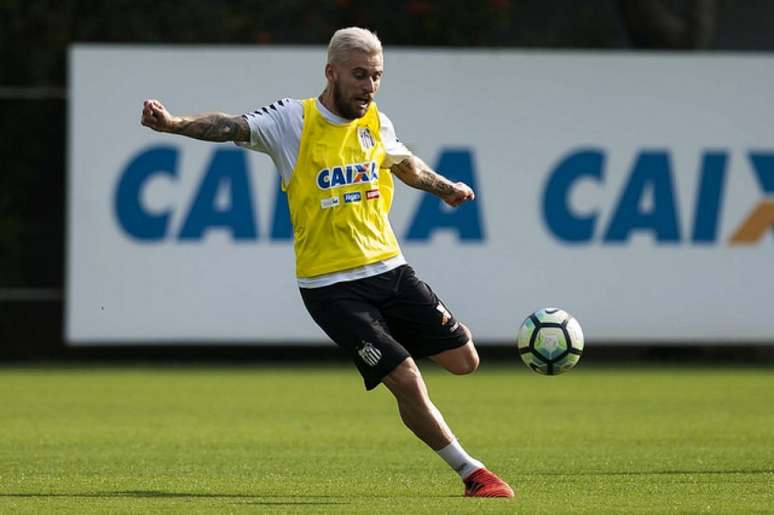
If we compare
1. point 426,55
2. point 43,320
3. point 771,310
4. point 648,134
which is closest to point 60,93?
point 43,320

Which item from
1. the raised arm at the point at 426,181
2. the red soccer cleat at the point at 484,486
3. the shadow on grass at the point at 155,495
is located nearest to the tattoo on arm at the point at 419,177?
the raised arm at the point at 426,181

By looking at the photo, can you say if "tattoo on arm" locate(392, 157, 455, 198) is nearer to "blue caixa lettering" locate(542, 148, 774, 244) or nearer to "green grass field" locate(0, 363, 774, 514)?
"green grass field" locate(0, 363, 774, 514)

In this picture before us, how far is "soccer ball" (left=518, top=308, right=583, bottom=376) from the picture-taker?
9328mm

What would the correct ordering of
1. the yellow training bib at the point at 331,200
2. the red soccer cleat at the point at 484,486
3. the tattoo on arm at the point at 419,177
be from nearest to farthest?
the red soccer cleat at the point at 484,486, the yellow training bib at the point at 331,200, the tattoo on arm at the point at 419,177

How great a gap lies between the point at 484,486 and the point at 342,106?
6.76ft

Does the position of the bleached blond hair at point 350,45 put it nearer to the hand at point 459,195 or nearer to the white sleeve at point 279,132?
the white sleeve at point 279,132

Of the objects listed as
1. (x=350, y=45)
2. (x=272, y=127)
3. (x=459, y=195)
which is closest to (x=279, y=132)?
(x=272, y=127)

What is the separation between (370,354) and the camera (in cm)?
838

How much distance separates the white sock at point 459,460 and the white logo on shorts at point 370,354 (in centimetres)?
57

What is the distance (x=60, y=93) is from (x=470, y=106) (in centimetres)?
519

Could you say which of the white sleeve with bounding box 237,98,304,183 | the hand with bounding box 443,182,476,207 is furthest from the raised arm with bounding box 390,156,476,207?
the white sleeve with bounding box 237,98,304,183

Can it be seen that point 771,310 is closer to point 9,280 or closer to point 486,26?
point 486,26

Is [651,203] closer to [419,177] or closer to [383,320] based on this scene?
[419,177]

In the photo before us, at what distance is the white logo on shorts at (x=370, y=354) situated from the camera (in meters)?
8.37
